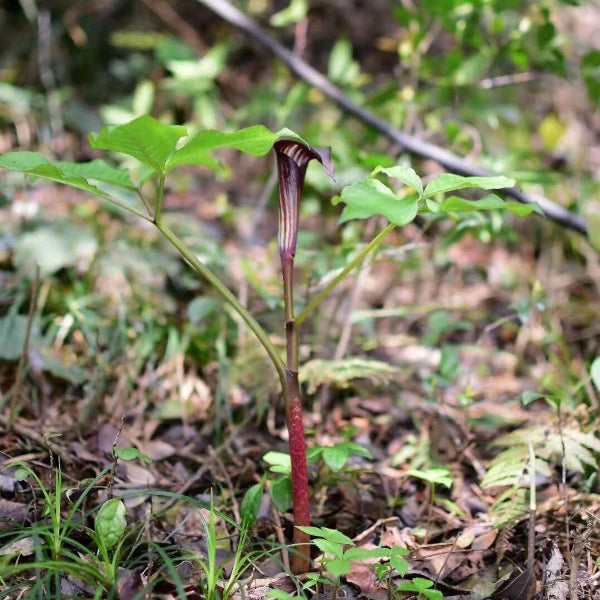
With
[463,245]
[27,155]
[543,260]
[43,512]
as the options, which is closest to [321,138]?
[463,245]

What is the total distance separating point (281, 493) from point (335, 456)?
19 centimetres

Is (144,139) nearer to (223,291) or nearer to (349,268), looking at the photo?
(223,291)

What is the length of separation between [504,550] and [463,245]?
2573mm

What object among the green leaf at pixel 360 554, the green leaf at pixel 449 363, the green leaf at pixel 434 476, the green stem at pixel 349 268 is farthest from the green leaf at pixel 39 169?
the green leaf at pixel 449 363

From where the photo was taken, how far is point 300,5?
280cm

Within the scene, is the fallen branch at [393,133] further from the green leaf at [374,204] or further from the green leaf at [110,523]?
the green leaf at [110,523]

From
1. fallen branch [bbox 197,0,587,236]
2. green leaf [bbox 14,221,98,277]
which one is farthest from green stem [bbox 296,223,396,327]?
green leaf [bbox 14,221,98,277]

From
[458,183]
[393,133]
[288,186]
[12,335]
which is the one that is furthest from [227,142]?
[393,133]

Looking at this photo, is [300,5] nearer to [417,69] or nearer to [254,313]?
[417,69]

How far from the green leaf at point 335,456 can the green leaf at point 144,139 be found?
79 centimetres

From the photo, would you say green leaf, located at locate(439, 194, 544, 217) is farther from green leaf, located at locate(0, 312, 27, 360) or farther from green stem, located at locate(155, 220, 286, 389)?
green leaf, located at locate(0, 312, 27, 360)

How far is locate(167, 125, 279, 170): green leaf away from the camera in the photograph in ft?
3.58

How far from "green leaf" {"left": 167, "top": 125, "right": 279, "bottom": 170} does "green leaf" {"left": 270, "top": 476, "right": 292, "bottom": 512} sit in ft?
2.79

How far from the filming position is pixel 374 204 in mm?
1109
